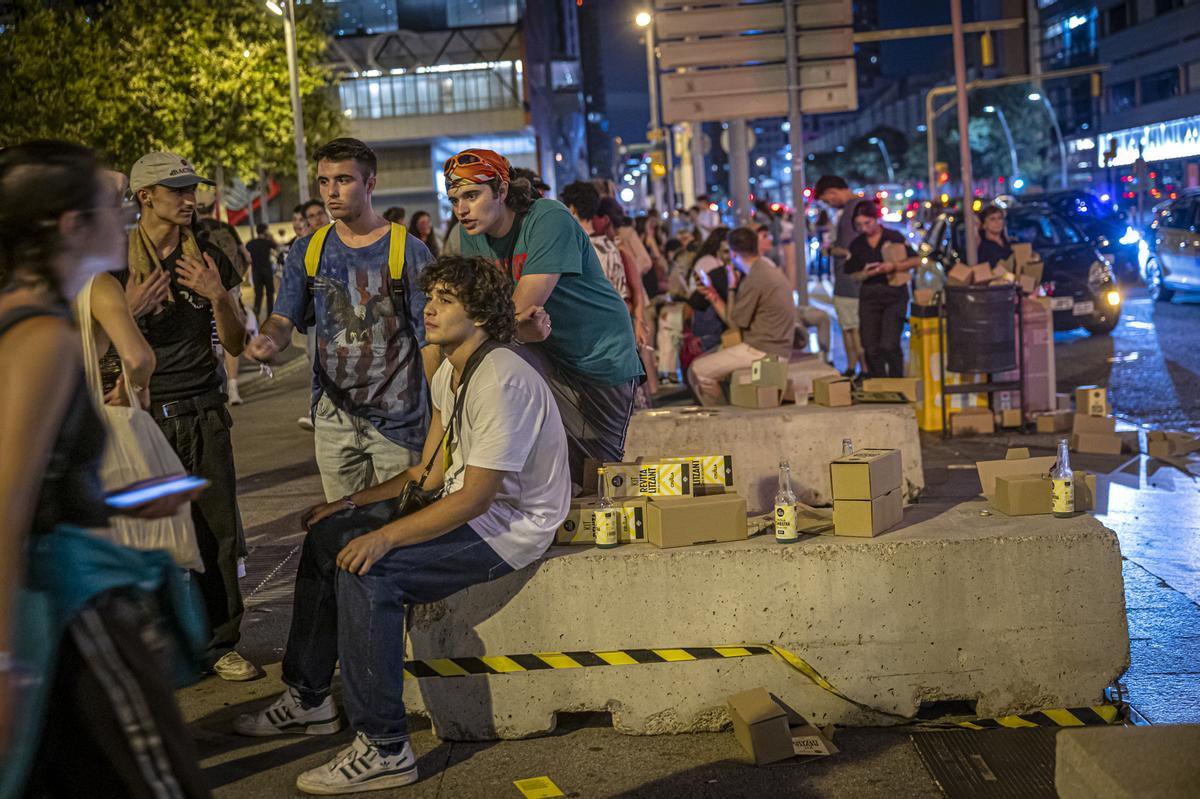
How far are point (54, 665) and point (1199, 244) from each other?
71.1ft

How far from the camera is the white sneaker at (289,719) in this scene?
5.21m

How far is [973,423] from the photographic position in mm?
11641

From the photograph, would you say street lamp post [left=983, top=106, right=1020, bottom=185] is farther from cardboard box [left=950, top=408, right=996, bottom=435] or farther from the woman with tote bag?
the woman with tote bag

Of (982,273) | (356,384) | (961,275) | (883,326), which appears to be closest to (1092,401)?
(982,273)

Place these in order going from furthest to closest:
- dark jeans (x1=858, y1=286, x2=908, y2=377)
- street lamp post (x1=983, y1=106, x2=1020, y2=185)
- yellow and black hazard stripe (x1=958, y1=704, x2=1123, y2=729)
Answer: street lamp post (x1=983, y1=106, x2=1020, y2=185), dark jeans (x1=858, y1=286, x2=908, y2=377), yellow and black hazard stripe (x1=958, y1=704, x2=1123, y2=729)

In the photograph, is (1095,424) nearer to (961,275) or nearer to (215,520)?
(961,275)

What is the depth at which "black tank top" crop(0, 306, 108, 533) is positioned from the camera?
270cm

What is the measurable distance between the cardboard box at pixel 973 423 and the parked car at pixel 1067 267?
6.78m

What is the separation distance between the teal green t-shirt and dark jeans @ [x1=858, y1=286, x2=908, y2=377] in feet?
23.4

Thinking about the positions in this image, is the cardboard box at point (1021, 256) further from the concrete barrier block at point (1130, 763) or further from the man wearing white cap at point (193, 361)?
the concrete barrier block at point (1130, 763)

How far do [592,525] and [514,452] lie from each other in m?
0.72

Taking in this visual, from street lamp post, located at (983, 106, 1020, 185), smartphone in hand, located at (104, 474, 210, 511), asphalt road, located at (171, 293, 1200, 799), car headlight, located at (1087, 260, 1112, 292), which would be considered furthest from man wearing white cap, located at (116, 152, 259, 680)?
street lamp post, located at (983, 106, 1020, 185)

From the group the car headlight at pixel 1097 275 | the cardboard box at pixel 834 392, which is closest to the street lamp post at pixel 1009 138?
the car headlight at pixel 1097 275

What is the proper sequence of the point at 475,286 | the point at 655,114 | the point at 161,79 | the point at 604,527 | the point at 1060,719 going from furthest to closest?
the point at 655,114 → the point at 161,79 → the point at 604,527 → the point at 1060,719 → the point at 475,286
